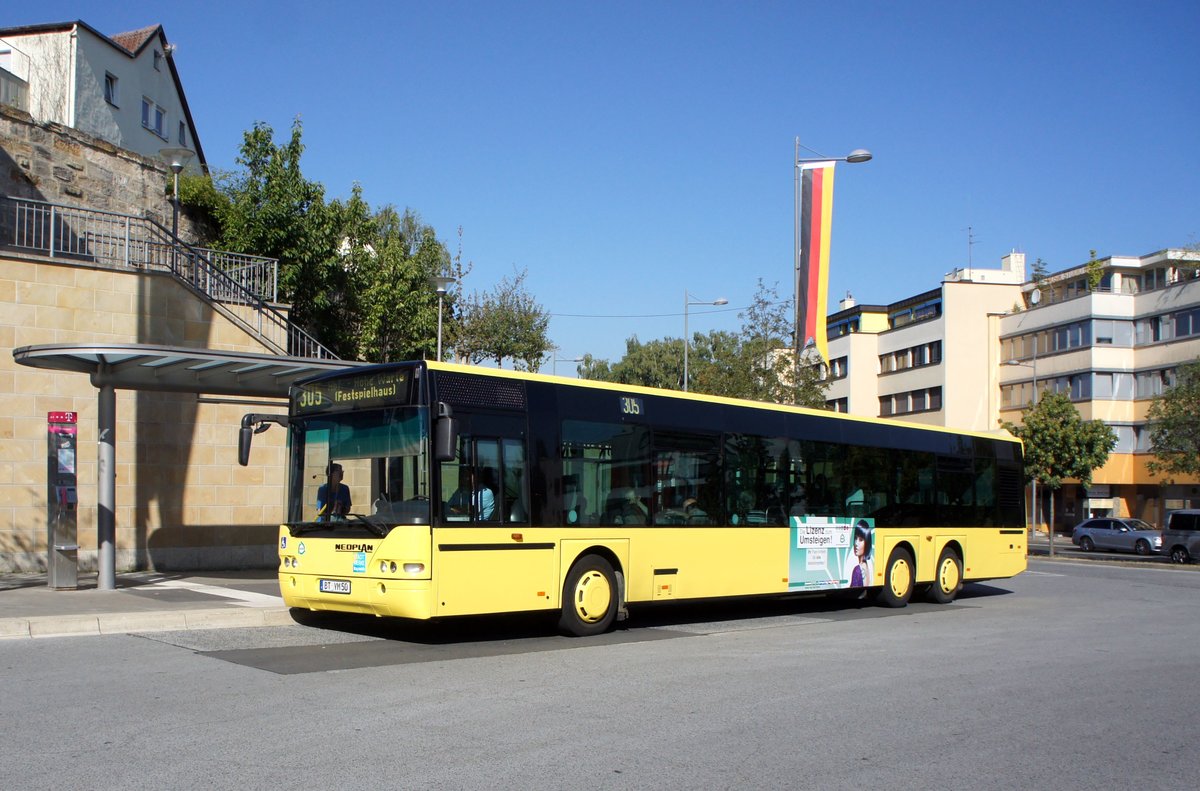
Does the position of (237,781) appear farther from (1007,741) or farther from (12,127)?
(12,127)

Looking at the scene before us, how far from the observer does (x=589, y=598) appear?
12758 mm

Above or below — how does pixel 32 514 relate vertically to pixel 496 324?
below

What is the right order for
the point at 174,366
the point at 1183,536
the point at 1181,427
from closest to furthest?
the point at 174,366 → the point at 1183,536 → the point at 1181,427

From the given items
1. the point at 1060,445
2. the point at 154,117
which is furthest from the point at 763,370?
the point at 154,117

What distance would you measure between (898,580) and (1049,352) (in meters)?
52.5

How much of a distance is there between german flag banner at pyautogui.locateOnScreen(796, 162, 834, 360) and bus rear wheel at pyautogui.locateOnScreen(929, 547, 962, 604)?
5204 millimetres

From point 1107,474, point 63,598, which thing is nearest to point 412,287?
point 63,598

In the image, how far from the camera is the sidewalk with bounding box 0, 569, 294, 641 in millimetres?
11844

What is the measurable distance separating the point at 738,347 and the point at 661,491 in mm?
23307

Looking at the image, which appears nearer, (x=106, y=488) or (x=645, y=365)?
(x=106, y=488)

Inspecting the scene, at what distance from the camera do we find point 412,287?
35906 mm

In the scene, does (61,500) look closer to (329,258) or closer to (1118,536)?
(329,258)

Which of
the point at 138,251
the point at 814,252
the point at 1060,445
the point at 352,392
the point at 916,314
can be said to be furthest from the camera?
the point at 916,314

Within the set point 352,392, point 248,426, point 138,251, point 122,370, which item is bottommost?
point 248,426
